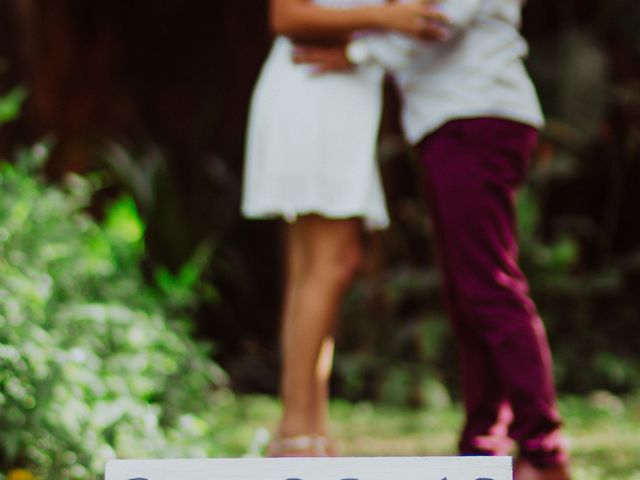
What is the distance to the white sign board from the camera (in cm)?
153

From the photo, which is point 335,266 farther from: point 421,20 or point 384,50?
point 421,20

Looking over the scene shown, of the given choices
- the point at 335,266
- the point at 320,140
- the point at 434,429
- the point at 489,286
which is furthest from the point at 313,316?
the point at 434,429

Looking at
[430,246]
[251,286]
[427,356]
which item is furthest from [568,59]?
[251,286]

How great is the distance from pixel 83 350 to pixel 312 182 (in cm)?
71

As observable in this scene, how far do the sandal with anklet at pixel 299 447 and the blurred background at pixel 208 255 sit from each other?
2.3 inches

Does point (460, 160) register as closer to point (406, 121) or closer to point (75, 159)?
point (406, 121)

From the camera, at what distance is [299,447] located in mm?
2639

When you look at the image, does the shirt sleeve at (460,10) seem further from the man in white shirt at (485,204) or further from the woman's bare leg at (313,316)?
the woman's bare leg at (313,316)

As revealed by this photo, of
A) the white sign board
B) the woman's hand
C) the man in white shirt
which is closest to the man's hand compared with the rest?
the man in white shirt

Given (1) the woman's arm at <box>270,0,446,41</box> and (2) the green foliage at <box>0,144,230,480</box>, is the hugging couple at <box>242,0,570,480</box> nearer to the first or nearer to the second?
(1) the woman's arm at <box>270,0,446,41</box>

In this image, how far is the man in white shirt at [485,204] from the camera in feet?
7.26

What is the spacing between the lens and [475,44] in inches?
94.5

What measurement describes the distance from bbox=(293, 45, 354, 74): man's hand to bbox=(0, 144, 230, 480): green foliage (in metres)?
0.85

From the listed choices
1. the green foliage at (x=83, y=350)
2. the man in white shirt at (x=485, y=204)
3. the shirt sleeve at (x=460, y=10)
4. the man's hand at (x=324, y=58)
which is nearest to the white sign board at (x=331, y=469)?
the man in white shirt at (x=485, y=204)
